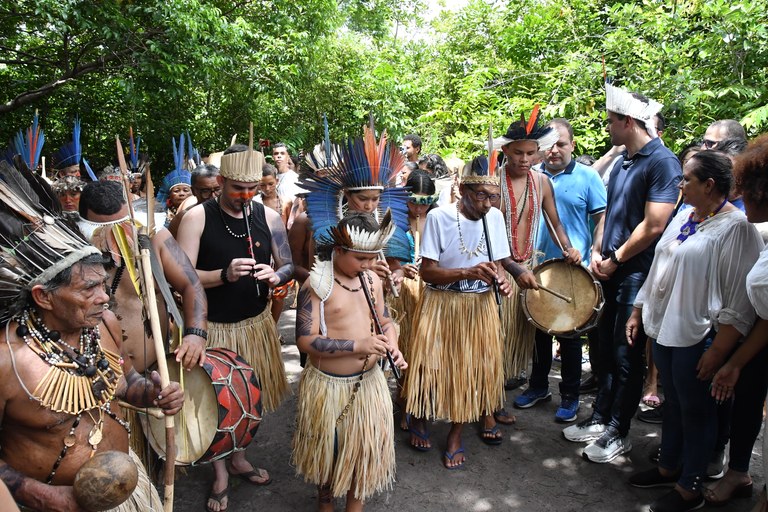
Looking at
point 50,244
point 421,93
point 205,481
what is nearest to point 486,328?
point 205,481

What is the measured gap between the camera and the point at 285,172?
8062 mm

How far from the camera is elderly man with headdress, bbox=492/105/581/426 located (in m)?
4.43

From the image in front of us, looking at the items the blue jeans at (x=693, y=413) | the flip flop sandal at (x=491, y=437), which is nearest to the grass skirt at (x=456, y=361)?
the flip flop sandal at (x=491, y=437)

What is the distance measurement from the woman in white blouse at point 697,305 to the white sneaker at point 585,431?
0.73m

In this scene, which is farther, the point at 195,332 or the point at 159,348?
the point at 195,332

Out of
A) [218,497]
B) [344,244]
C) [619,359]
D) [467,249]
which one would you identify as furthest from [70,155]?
[619,359]

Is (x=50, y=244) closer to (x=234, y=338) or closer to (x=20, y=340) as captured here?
(x=20, y=340)

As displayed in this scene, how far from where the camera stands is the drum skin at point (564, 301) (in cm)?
407

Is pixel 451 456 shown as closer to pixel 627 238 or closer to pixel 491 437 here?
pixel 491 437

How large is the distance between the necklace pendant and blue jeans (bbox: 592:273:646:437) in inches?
129

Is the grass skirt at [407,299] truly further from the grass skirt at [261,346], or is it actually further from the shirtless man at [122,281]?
the shirtless man at [122,281]

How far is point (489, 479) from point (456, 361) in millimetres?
806

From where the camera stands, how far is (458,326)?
13.1 ft

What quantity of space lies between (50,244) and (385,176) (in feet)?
6.82
